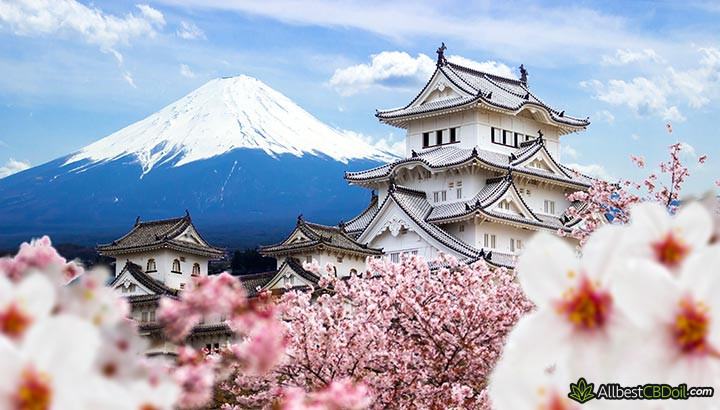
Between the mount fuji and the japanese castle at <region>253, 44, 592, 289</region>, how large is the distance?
271ft

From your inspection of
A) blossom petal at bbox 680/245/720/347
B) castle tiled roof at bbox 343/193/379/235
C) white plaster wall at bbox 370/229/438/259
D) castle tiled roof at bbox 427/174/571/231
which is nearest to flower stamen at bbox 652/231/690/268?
blossom petal at bbox 680/245/720/347

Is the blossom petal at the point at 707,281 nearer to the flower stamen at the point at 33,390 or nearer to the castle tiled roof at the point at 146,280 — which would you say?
the flower stamen at the point at 33,390

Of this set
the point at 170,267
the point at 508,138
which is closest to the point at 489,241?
the point at 508,138

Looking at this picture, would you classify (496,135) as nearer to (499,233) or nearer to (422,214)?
(499,233)

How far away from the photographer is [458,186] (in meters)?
36.5

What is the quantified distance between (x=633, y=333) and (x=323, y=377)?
511 inches

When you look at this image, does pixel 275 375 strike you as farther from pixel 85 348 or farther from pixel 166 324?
pixel 85 348

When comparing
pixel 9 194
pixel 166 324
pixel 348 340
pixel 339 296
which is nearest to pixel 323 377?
pixel 348 340

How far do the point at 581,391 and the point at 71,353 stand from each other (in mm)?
1076

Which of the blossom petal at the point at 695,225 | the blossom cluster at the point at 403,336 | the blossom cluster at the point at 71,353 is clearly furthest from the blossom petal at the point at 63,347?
the blossom cluster at the point at 403,336

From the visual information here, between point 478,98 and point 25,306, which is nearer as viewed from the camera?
point 25,306

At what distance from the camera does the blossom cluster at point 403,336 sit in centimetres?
1455

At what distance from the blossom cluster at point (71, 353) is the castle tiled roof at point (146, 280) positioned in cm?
3565

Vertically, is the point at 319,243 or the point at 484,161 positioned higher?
the point at 484,161
